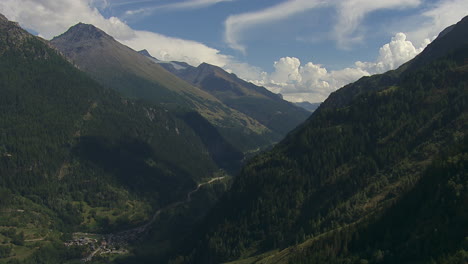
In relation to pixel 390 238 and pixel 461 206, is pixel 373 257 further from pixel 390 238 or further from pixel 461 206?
pixel 461 206

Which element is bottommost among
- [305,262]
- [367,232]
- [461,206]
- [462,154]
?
[305,262]

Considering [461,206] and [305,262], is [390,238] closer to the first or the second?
[461,206]

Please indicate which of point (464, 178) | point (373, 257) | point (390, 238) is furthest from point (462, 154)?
point (373, 257)

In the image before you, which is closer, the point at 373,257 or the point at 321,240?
the point at 373,257

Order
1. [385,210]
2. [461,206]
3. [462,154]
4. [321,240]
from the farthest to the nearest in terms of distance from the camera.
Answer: [321,240] → [385,210] → [462,154] → [461,206]

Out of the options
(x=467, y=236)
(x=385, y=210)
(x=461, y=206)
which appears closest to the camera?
(x=467, y=236)

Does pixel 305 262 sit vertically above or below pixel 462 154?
below

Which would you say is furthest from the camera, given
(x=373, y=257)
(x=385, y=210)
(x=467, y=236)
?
(x=385, y=210)

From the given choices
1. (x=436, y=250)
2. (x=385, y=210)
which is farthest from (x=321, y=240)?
(x=436, y=250)

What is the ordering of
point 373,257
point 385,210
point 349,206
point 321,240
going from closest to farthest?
point 373,257
point 385,210
point 321,240
point 349,206
